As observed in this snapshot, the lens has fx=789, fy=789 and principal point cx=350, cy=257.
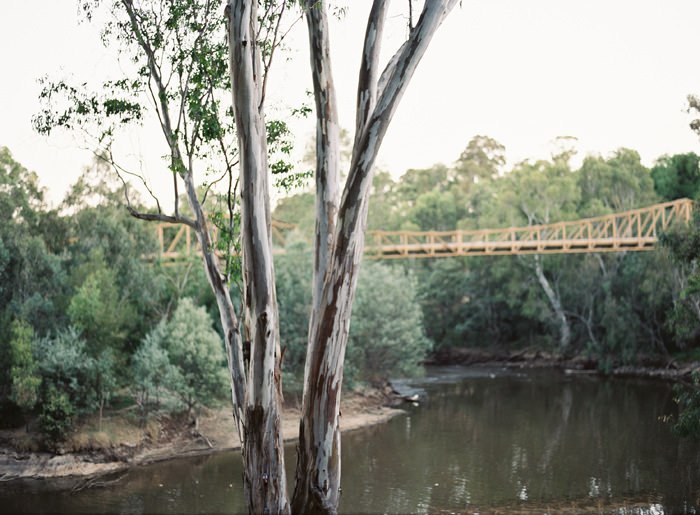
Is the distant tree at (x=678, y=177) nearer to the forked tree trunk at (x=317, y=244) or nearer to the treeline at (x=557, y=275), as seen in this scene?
the treeline at (x=557, y=275)

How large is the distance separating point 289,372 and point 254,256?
42.6 ft

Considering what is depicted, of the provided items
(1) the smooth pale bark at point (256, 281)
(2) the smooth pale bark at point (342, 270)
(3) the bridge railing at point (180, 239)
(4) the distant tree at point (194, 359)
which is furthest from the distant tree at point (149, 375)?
(2) the smooth pale bark at point (342, 270)

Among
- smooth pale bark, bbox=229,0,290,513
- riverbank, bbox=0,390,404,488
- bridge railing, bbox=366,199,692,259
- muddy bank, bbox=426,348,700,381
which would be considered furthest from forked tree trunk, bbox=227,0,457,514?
muddy bank, bbox=426,348,700,381

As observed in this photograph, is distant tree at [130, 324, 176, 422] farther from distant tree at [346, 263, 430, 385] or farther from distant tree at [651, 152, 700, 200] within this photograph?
distant tree at [651, 152, 700, 200]

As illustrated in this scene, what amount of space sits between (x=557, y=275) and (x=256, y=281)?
2469 centimetres

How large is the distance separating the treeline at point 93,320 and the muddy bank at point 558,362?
38.5 feet

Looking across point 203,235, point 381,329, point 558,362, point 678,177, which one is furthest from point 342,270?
point 678,177

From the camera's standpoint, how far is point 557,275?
28.7 m

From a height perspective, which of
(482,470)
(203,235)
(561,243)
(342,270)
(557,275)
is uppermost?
(203,235)

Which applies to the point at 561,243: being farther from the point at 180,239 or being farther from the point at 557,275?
the point at 180,239

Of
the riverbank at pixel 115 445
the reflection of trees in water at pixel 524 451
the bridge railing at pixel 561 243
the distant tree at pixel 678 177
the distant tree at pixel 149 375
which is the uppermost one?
the distant tree at pixel 678 177

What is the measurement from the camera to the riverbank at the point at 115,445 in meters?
13.2

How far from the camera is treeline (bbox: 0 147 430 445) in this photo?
13.9 m

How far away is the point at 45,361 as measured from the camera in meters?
13.7
